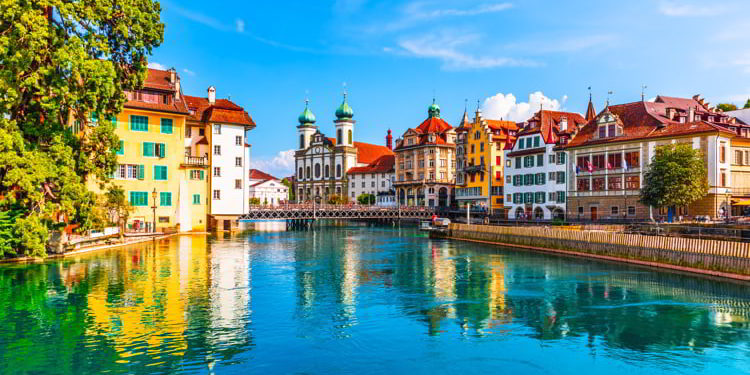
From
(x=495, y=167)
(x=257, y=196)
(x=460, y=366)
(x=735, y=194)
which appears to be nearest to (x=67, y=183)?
(x=460, y=366)

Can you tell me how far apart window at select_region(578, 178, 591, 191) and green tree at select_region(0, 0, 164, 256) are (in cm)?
5176

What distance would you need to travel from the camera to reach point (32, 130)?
3300cm

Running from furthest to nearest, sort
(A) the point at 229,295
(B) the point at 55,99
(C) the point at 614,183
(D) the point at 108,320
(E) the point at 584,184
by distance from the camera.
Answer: (E) the point at 584,184 < (C) the point at 614,183 < (B) the point at 55,99 < (A) the point at 229,295 < (D) the point at 108,320

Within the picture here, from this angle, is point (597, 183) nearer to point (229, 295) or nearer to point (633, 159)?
point (633, 159)

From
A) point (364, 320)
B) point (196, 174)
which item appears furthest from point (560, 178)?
point (364, 320)

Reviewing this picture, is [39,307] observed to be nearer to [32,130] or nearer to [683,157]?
[32,130]

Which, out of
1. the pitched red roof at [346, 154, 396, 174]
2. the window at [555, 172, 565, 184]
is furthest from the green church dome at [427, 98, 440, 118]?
the window at [555, 172, 565, 184]

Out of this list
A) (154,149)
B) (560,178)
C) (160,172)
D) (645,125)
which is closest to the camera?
(154,149)

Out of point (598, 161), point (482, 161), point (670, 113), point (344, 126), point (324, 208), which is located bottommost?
point (324, 208)

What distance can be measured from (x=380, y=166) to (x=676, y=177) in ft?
285

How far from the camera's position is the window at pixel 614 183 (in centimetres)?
6369

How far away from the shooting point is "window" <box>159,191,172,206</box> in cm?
6178

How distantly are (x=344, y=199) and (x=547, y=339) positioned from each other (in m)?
116

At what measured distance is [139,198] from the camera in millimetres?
60062
